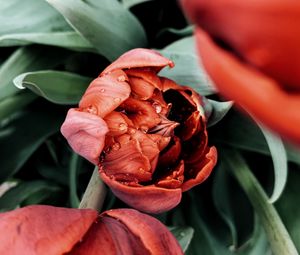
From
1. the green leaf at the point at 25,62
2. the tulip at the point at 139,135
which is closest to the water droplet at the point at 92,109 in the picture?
the tulip at the point at 139,135

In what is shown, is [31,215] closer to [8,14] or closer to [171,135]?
[171,135]

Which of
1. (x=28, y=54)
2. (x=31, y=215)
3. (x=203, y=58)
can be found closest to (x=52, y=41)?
(x=28, y=54)

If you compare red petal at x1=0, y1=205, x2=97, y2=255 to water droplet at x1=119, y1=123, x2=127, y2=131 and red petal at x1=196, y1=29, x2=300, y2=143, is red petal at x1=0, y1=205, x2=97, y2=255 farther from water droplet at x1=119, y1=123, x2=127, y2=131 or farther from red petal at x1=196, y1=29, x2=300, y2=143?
red petal at x1=196, y1=29, x2=300, y2=143

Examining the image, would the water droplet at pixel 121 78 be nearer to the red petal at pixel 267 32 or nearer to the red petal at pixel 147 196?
the red petal at pixel 147 196

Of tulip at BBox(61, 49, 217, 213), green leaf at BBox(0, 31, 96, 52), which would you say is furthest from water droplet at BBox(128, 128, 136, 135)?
green leaf at BBox(0, 31, 96, 52)

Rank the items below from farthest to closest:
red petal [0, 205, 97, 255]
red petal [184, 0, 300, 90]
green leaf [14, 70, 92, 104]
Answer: green leaf [14, 70, 92, 104]
red petal [0, 205, 97, 255]
red petal [184, 0, 300, 90]

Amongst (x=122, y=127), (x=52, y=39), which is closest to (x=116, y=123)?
(x=122, y=127)

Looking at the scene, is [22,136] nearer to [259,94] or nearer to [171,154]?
[171,154]
